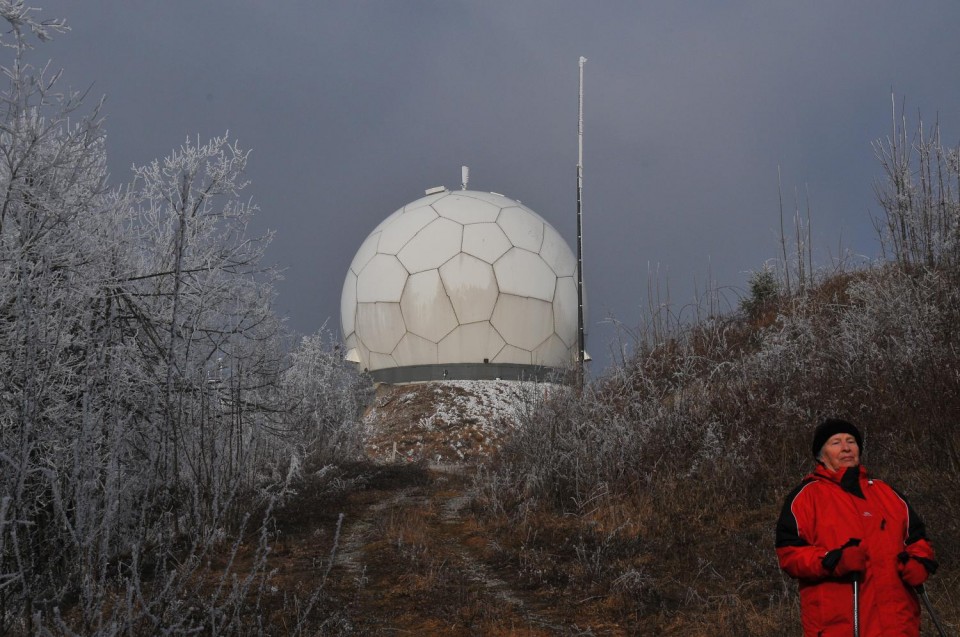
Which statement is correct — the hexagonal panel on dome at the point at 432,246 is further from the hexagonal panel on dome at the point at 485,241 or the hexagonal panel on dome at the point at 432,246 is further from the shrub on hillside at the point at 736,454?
the shrub on hillside at the point at 736,454

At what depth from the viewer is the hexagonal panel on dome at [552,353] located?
18.4 metres

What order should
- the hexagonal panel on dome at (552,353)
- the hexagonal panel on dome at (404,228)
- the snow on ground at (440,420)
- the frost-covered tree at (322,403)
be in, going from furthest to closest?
the hexagonal panel on dome at (404,228) < the hexagonal panel on dome at (552,353) < the snow on ground at (440,420) < the frost-covered tree at (322,403)

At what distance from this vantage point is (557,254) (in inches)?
776

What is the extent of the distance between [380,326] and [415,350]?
1174 millimetres

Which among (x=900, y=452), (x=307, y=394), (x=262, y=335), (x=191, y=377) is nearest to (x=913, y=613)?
(x=900, y=452)

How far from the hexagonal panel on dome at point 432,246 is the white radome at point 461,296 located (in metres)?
0.02

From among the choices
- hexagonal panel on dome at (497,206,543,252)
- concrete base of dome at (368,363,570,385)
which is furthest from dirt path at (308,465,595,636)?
hexagonal panel on dome at (497,206,543,252)

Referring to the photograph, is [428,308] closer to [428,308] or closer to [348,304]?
[428,308]

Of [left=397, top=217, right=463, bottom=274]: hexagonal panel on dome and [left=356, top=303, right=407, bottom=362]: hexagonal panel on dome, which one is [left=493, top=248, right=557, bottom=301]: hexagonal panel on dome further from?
[left=356, top=303, right=407, bottom=362]: hexagonal panel on dome

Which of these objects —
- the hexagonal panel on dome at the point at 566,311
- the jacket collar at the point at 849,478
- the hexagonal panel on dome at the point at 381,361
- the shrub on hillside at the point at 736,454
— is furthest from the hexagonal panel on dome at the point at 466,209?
the jacket collar at the point at 849,478

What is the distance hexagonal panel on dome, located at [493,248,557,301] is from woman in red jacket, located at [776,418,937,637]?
15.3m

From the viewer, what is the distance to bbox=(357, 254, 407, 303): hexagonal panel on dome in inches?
721

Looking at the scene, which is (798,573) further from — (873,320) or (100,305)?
(873,320)

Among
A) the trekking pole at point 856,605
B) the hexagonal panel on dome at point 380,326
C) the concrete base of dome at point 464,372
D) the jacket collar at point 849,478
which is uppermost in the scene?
the hexagonal panel on dome at point 380,326
